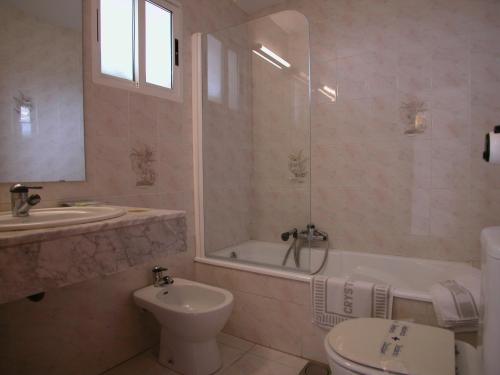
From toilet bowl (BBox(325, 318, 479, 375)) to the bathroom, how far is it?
0.34 meters

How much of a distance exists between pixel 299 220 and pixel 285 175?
381 mm

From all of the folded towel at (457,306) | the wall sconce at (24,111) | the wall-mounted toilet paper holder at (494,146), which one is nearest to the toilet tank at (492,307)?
the wall-mounted toilet paper holder at (494,146)

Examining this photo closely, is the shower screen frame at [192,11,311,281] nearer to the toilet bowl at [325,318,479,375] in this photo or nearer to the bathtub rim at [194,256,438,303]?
the bathtub rim at [194,256,438,303]

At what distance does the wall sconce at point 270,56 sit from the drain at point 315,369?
2.10 meters

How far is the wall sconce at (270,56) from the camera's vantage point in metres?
2.47

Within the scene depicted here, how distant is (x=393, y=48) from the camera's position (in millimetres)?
2389

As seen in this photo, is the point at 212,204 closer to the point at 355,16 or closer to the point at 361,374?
the point at 361,374

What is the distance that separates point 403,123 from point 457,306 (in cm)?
142

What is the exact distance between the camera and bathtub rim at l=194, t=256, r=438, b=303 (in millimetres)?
1567

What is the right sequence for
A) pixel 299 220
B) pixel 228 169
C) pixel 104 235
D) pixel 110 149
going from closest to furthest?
pixel 104 235
pixel 110 149
pixel 299 220
pixel 228 169

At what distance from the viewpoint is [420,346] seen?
1.15 meters

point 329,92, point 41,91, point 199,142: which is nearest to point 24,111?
point 41,91

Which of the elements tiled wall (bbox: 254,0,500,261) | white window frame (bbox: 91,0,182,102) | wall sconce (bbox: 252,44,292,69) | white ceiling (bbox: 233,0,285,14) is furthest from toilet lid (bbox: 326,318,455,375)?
white ceiling (bbox: 233,0,285,14)

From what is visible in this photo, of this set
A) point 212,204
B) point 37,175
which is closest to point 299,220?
point 212,204
